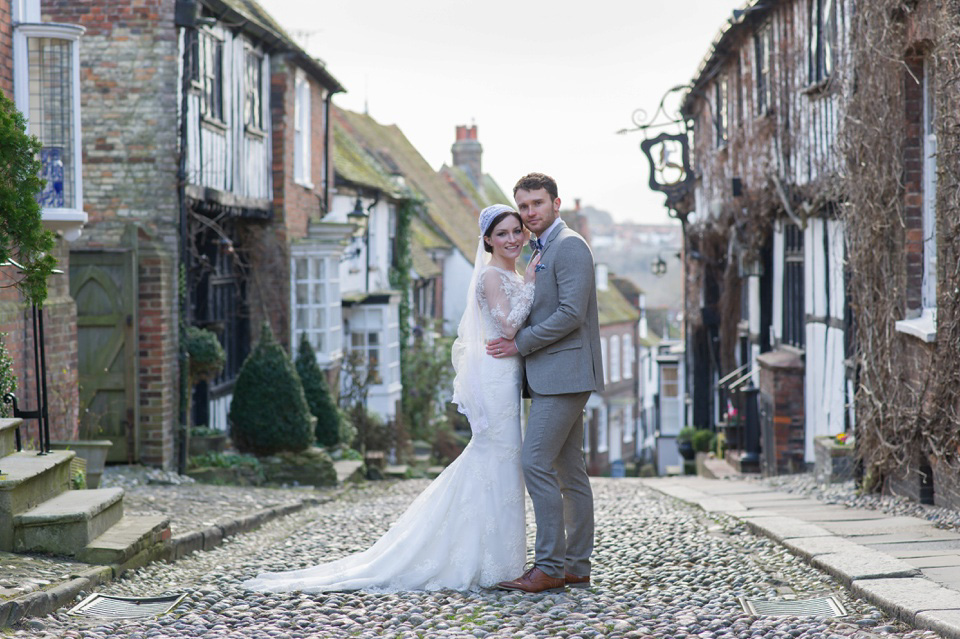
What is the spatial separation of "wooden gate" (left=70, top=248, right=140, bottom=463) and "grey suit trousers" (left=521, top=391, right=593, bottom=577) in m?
7.50

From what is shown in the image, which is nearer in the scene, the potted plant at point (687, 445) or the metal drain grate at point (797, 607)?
the metal drain grate at point (797, 607)

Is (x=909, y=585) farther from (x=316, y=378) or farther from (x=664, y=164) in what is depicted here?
(x=664, y=164)

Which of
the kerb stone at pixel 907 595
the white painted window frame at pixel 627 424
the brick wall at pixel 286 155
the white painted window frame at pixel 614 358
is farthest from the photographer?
the white painted window frame at pixel 627 424

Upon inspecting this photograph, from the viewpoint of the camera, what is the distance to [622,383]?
44.6 metres

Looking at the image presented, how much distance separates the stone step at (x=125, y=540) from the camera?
19.2 ft

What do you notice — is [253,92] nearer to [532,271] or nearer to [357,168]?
[357,168]

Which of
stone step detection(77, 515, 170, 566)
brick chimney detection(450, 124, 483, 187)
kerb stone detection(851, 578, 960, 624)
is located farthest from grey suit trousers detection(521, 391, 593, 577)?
brick chimney detection(450, 124, 483, 187)

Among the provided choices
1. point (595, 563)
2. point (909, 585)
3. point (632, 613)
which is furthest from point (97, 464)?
point (909, 585)

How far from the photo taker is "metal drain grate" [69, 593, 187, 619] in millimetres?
5105

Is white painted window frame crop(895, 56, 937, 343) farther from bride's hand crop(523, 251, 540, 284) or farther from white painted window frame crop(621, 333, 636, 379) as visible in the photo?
white painted window frame crop(621, 333, 636, 379)

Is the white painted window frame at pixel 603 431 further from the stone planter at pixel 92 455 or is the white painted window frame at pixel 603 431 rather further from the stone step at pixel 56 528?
the stone step at pixel 56 528

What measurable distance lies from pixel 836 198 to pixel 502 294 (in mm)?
5433

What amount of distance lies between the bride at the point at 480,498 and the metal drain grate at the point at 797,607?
3.90ft

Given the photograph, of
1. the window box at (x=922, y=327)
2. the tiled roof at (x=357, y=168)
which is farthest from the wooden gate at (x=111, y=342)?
the tiled roof at (x=357, y=168)
